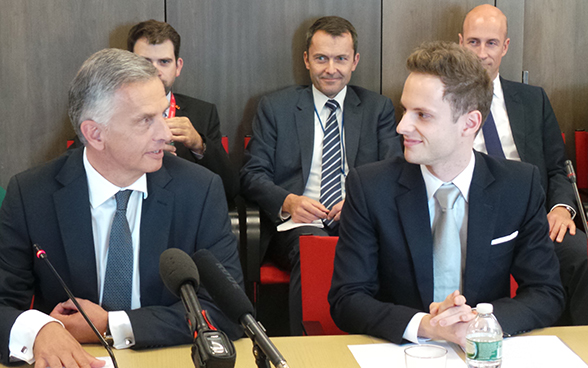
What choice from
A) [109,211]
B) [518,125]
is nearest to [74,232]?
[109,211]

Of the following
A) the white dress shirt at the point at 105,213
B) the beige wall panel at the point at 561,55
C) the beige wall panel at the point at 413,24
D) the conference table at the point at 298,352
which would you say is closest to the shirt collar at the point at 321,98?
the beige wall panel at the point at 413,24

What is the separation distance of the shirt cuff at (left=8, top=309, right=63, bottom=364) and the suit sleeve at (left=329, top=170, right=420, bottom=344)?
744 millimetres

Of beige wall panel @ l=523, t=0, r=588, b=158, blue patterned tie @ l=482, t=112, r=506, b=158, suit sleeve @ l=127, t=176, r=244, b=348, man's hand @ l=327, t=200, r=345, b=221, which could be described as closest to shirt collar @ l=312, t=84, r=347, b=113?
man's hand @ l=327, t=200, r=345, b=221

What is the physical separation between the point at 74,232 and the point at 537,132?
254 centimetres

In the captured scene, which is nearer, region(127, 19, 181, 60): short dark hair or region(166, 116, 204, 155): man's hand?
region(166, 116, 204, 155): man's hand

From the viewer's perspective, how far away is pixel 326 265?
2.07m

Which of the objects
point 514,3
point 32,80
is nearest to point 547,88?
point 514,3

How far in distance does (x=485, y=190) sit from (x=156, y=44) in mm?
2061

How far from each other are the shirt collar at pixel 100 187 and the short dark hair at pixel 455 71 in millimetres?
867

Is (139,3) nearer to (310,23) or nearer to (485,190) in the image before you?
(310,23)

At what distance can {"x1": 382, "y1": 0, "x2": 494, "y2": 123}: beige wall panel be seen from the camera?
12.4 feet

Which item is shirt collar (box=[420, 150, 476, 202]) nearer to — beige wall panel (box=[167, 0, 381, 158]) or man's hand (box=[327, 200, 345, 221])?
man's hand (box=[327, 200, 345, 221])

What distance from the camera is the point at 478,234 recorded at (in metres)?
1.82

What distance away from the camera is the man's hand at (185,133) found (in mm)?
3094
